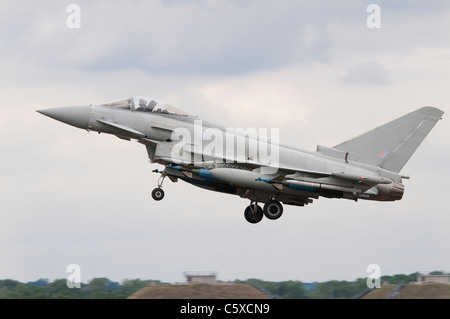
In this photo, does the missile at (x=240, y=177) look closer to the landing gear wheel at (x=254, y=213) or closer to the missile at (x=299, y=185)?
the missile at (x=299, y=185)

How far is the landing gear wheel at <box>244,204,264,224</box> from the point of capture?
29.0 metres

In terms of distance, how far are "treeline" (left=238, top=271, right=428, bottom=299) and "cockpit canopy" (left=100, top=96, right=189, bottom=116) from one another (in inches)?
340

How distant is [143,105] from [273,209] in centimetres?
541

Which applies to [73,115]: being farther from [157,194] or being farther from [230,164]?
[230,164]

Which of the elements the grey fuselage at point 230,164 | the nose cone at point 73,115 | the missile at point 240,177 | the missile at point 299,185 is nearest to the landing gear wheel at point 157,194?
the grey fuselage at point 230,164

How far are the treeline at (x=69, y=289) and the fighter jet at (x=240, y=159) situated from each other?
23.0ft

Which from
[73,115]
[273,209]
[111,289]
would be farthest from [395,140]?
[111,289]

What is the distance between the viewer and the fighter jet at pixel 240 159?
27422 mm

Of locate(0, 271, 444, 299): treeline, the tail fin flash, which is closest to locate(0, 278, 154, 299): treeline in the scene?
locate(0, 271, 444, 299): treeline

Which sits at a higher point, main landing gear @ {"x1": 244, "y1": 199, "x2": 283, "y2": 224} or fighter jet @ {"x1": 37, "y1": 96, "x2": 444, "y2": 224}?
fighter jet @ {"x1": 37, "y1": 96, "x2": 444, "y2": 224}

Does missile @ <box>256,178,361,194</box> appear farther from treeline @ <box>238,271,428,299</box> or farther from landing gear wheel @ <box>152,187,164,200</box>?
treeline @ <box>238,271,428,299</box>
